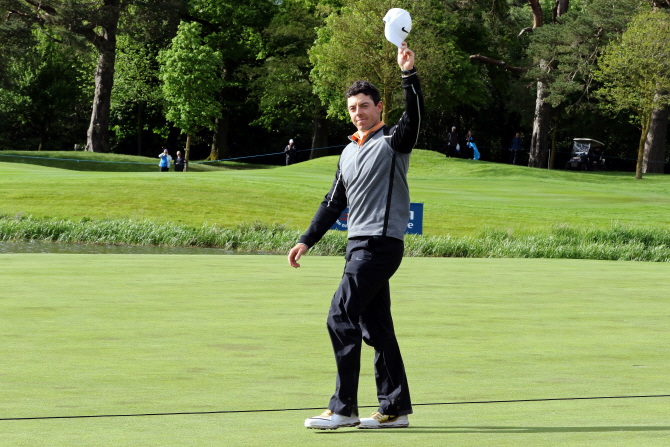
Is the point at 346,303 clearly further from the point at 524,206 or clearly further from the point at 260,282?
the point at 524,206

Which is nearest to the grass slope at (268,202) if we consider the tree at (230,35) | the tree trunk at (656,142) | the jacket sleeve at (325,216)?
the tree trunk at (656,142)

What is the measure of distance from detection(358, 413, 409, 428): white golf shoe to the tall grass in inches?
615

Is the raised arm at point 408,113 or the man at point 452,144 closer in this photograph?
the raised arm at point 408,113

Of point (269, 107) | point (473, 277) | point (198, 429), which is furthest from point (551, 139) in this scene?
point (198, 429)

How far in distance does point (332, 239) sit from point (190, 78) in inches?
1364

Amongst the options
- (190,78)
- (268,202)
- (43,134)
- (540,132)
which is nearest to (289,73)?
(190,78)

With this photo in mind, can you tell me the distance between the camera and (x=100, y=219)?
73.4 ft

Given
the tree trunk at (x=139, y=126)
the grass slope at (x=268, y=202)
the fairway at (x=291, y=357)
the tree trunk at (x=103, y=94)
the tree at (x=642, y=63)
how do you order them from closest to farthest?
the fairway at (x=291, y=357), the grass slope at (x=268, y=202), the tree at (x=642, y=63), the tree trunk at (x=103, y=94), the tree trunk at (x=139, y=126)

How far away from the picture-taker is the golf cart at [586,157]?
189 ft

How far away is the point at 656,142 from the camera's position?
165 ft

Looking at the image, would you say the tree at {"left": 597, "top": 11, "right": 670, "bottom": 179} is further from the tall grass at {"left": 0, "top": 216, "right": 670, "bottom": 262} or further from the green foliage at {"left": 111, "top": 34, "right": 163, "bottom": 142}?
the green foliage at {"left": 111, "top": 34, "right": 163, "bottom": 142}

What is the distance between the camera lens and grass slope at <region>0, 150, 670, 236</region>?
938 inches

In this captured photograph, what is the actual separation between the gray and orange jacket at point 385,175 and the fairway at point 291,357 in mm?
1090

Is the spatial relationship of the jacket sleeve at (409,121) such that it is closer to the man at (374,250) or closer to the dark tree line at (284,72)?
the man at (374,250)
